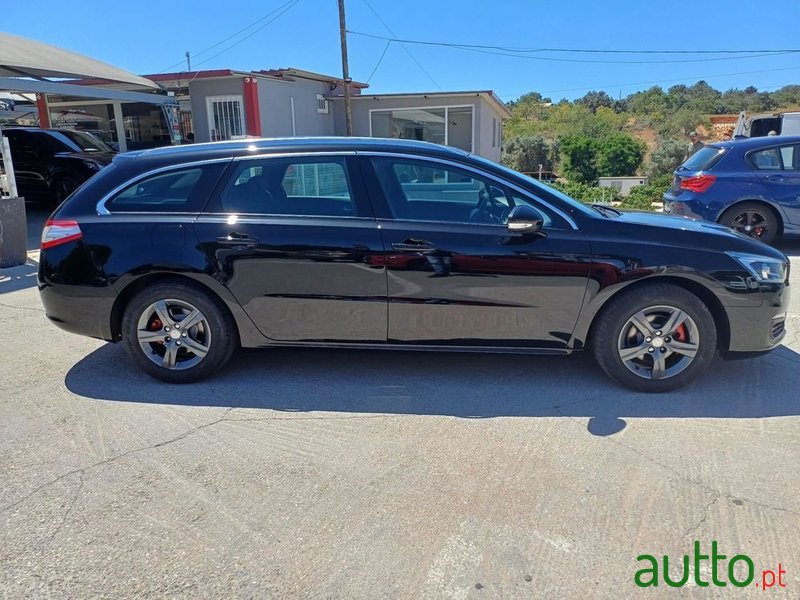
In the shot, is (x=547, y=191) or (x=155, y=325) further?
(x=155, y=325)

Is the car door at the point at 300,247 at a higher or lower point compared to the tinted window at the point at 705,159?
lower

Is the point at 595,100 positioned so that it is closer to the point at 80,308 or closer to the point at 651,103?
the point at 651,103

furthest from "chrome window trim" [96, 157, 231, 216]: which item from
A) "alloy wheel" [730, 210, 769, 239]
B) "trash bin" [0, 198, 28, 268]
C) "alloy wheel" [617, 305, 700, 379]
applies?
"alloy wheel" [730, 210, 769, 239]

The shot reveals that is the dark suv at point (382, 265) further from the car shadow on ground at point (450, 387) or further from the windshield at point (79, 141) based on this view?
the windshield at point (79, 141)

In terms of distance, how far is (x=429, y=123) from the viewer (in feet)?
65.9

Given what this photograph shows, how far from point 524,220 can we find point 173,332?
2.40m

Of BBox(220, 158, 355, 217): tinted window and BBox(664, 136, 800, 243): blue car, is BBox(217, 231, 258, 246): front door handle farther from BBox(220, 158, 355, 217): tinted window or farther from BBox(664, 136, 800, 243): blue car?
BBox(664, 136, 800, 243): blue car

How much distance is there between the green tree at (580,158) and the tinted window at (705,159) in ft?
72.8

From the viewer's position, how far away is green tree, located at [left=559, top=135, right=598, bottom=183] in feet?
101

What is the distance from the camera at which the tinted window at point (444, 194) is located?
388cm

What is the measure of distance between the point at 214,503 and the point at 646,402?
2.62 metres

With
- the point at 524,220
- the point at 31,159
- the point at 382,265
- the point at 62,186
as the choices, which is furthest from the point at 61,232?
the point at 31,159

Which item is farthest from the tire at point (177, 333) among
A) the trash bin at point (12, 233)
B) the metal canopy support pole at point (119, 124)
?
the metal canopy support pole at point (119, 124)

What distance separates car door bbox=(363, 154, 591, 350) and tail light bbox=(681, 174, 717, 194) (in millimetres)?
5578
